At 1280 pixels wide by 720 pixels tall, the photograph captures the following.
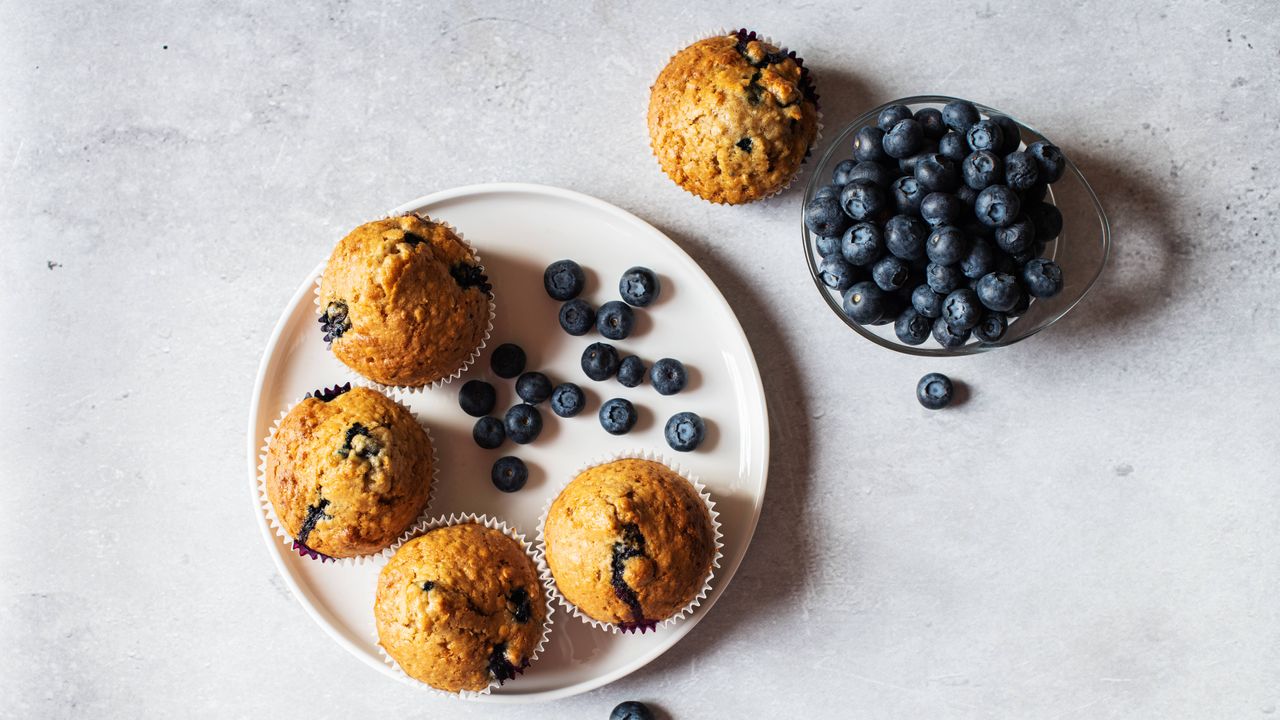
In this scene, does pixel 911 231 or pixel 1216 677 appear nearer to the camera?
pixel 911 231

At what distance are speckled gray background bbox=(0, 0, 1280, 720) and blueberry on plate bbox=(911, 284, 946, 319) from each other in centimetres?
40

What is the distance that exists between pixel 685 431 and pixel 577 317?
1.44ft

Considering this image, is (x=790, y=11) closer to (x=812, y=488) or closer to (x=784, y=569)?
(x=812, y=488)

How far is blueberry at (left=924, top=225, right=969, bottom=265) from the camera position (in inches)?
81.9

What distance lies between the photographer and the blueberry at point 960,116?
222 centimetres

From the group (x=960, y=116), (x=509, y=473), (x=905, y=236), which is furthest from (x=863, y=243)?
(x=509, y=473)

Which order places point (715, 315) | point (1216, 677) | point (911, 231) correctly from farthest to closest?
point (1216, 677) → point (715, 315) → point (911, 231)

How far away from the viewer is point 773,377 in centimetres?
262

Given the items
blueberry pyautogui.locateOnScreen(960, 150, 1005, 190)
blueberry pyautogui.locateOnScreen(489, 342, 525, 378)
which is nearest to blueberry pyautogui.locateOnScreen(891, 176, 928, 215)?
blueberry pyautogui.locateOnScreen(960, 150, 1005, 190)

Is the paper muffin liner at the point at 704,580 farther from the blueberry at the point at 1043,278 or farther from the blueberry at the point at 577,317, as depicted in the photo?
the blueberry at the point at 1043,278

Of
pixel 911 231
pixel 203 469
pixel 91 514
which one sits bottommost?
pixel 91 514

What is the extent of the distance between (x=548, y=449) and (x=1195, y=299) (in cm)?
196

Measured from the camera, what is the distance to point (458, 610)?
217 cm

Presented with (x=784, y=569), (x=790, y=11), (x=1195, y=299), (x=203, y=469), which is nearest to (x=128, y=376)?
(x=203, y=469)
